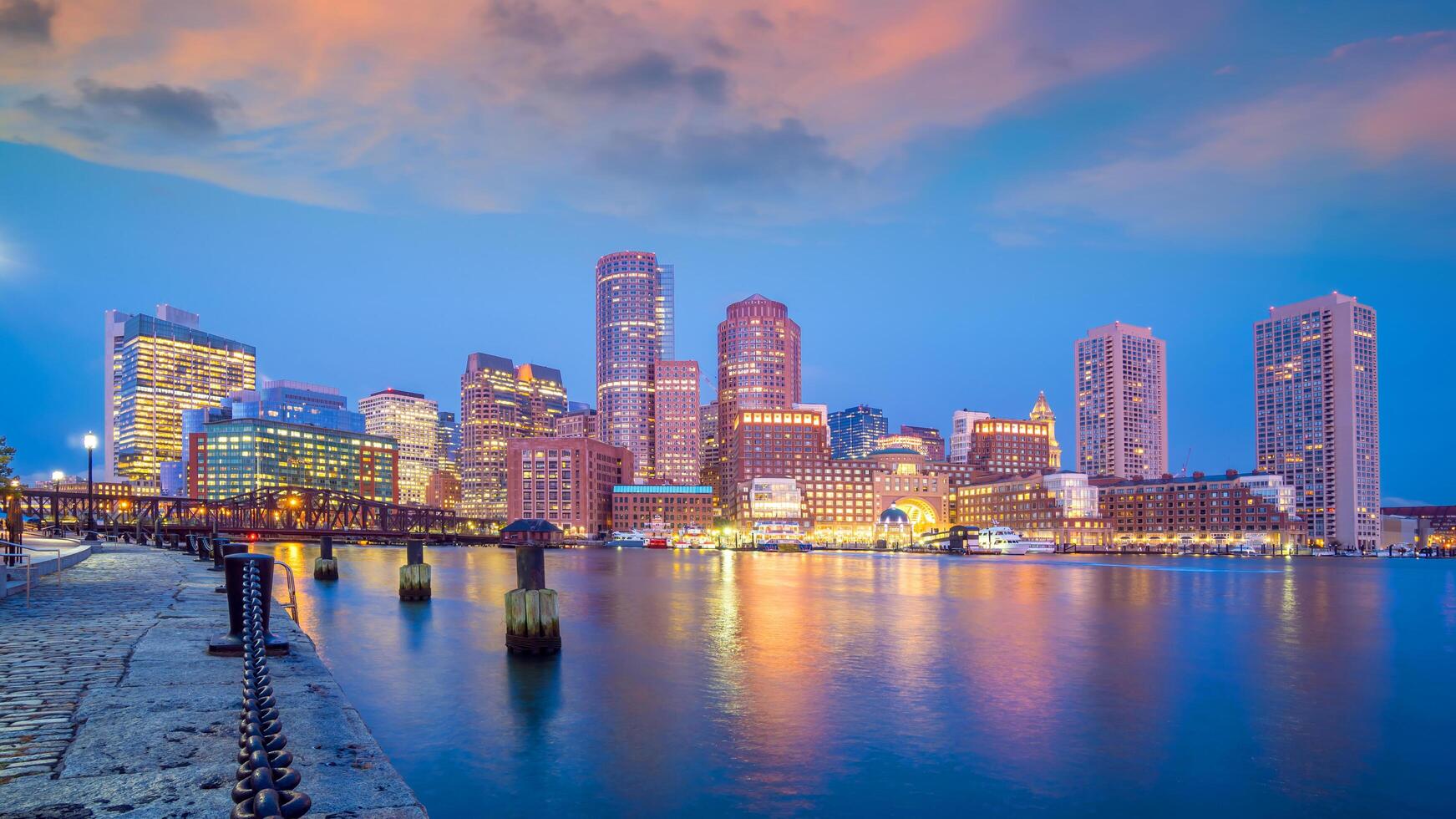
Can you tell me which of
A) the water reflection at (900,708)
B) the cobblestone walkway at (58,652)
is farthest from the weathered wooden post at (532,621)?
the cobblestone walkway at (58,652)

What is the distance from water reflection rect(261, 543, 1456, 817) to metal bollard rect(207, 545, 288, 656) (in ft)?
16.0

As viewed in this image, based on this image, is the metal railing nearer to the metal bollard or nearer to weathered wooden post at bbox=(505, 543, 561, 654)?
the metal bollard

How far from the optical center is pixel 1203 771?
23781 mm

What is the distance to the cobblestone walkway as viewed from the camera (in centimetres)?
1198

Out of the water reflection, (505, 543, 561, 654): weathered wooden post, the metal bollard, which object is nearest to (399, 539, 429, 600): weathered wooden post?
the water reflection

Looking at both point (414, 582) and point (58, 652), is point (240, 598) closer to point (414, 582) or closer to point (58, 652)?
point (58, 652)

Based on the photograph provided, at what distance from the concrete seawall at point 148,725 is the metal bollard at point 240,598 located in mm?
555

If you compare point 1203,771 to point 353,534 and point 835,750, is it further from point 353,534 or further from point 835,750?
point 353,534

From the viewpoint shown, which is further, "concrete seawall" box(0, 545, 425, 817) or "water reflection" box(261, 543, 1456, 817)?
"water reflection" box(261, 543, 1456, 817)

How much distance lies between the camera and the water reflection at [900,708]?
22.3m

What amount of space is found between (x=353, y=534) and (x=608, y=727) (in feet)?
416

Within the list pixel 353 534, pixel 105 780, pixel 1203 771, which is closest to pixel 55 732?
pixel 105 780

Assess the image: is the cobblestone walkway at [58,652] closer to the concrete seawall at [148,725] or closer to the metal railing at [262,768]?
the concrete seawall at [148,725]

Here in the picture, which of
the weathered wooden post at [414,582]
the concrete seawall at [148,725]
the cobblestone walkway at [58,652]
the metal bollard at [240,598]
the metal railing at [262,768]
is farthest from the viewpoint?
the weathered wooden post at [414,582]
